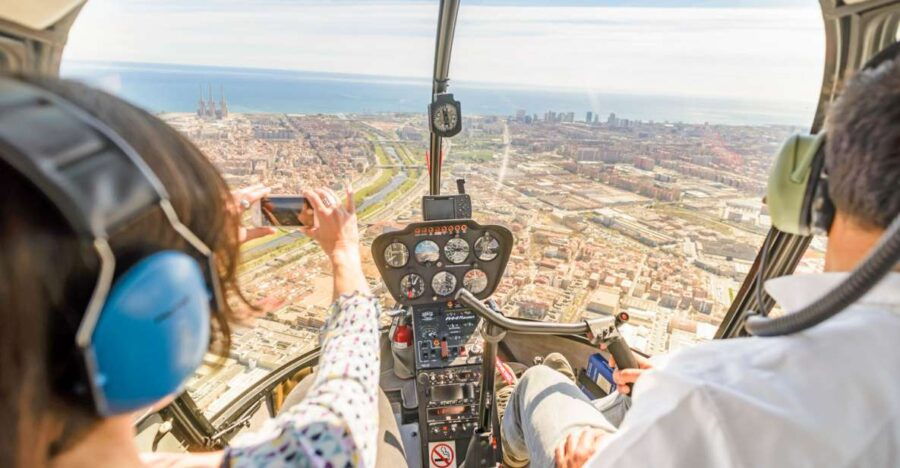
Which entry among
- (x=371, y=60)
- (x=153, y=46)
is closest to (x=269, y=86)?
(x=153, y=46)

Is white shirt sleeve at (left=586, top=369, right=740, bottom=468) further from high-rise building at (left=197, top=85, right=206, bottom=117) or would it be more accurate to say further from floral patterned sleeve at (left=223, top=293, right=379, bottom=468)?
high-rise building at (left=197, top=85, right=206, bottom=117)

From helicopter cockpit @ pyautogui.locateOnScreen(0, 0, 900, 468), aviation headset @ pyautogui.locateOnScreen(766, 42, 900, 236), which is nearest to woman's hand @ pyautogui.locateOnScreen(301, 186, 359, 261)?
helicopter cockpit @ pyautogui.locateOnScreen(0, 0, 900, 468)

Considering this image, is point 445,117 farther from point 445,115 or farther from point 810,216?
point 810,216

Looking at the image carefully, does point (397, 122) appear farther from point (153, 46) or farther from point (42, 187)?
point (42, 187)

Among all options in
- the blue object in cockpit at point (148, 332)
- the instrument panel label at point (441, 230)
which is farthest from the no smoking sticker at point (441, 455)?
the blue object in cockpit at point (148, 332)

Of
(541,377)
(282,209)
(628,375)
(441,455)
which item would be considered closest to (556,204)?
(541,377)

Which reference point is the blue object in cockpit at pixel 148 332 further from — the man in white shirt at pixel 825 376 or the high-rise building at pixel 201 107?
the high-rise building at pixel 201 107
